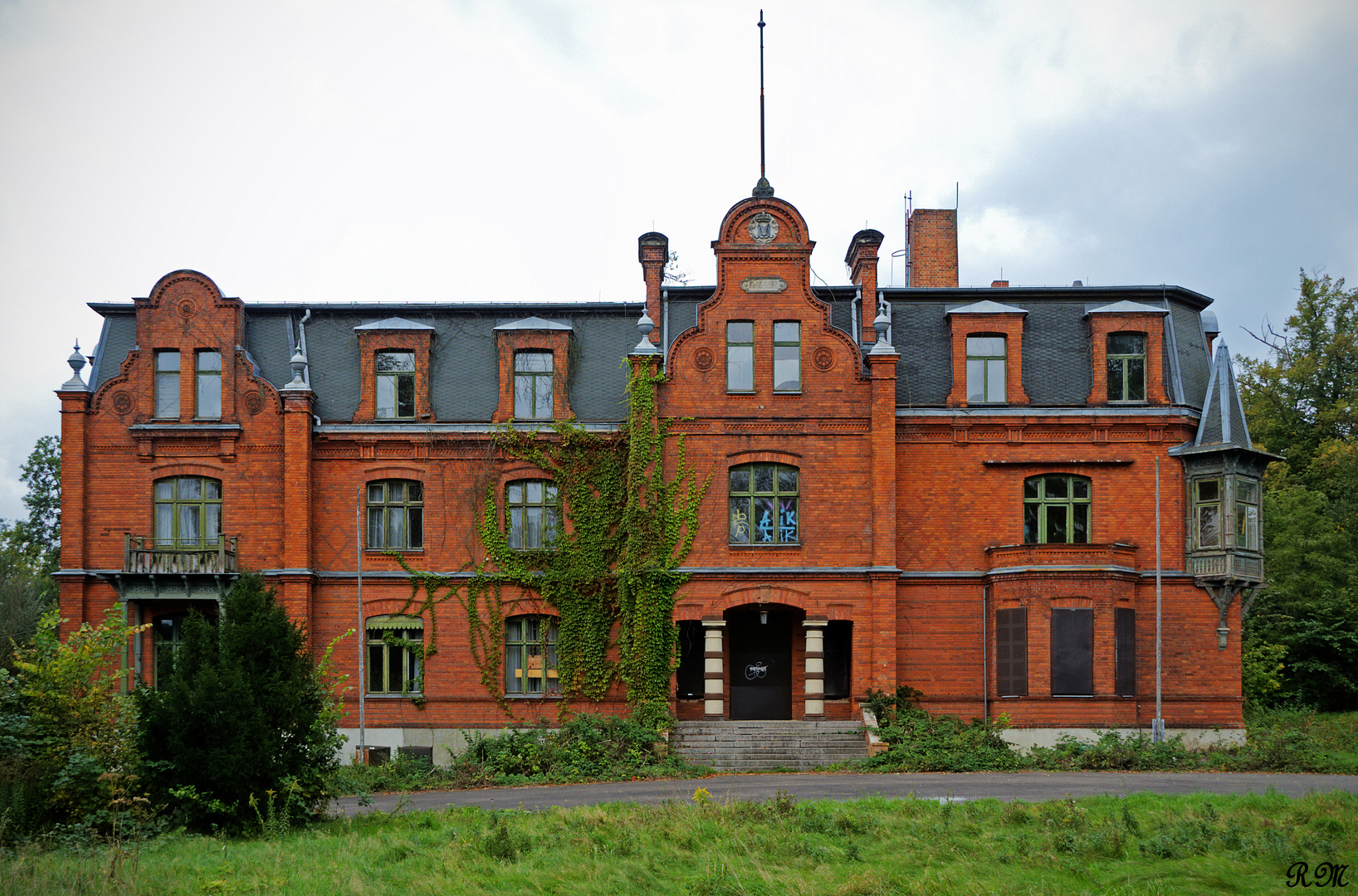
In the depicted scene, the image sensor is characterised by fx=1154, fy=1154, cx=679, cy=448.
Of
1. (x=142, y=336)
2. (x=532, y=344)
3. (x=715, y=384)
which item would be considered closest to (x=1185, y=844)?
(x=715, y=384)

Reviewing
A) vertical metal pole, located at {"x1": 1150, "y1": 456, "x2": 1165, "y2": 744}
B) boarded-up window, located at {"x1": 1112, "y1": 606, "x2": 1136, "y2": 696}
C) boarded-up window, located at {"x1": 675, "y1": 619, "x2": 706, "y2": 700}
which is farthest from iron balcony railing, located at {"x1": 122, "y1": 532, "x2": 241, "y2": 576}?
vertical metal pole, located at {"x1": 1150, "y1": 456, "x2": 1165, "y2": 744}

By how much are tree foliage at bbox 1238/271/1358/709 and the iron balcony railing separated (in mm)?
28461

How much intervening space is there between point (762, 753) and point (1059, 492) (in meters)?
9.69

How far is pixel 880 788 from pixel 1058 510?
10.1 m

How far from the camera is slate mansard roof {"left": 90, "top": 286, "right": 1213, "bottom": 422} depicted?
28297mm

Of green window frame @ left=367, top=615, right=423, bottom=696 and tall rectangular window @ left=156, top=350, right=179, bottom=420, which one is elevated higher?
tall rectangular window @ left=156, top=350, right=179, bottom=420

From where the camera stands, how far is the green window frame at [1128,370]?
92.1 feet

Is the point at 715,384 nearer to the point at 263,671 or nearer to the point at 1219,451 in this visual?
the point at 1219,451

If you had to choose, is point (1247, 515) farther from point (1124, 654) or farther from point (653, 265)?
point (653, 265)

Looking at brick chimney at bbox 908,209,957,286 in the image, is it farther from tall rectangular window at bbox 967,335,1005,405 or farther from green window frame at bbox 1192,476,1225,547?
green window frame at bbox 1192,476,1225,547

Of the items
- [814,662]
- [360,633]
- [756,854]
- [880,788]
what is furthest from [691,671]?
[756,854]

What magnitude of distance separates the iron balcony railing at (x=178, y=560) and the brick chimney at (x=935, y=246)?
19.7 meters

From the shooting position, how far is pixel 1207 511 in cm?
2717

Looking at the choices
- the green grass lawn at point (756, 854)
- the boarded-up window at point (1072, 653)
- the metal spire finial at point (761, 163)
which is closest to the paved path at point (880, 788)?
the green grass lawn at point (756, 854)
